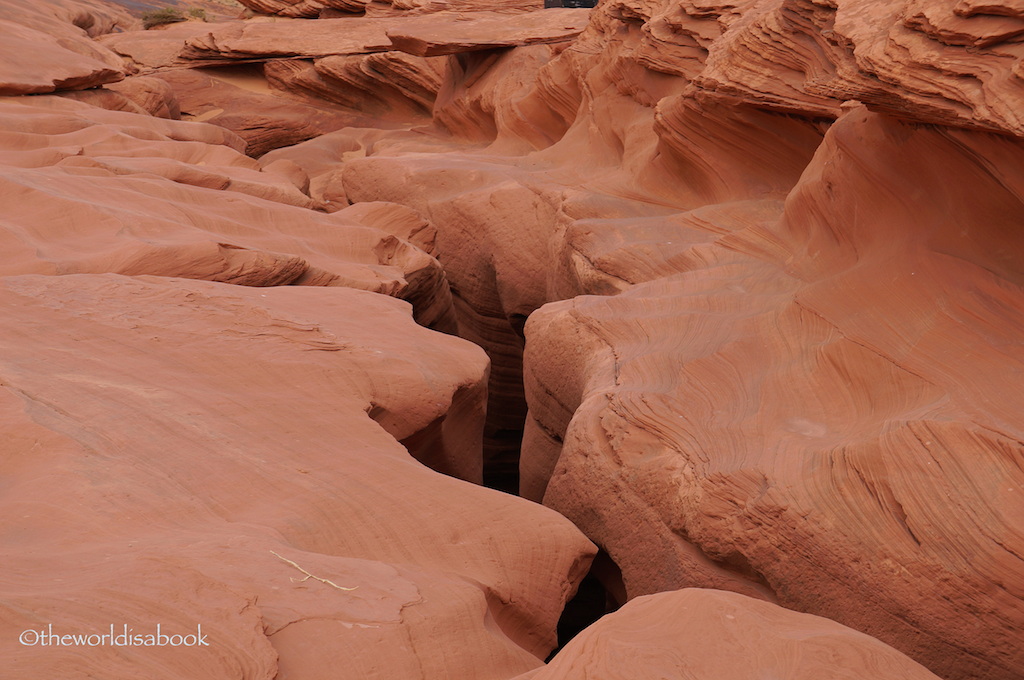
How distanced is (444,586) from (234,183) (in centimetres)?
598

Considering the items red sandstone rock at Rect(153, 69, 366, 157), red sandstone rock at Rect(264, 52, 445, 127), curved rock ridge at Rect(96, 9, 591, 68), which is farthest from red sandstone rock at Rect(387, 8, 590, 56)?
red sandstone rock at Rect(153, 69, 366, 157)

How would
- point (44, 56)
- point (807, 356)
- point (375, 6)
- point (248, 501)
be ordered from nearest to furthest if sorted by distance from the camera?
point (248, 501), point (807, 356), point (44, 56), point (375, 6)

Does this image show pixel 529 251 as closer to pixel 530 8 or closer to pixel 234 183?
pixel 234 183

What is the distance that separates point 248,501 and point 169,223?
3.41 meters

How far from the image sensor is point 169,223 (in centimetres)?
621

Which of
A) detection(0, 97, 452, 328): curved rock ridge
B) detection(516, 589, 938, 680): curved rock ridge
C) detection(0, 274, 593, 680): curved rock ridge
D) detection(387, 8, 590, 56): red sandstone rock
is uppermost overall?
detection(387, 8, 590, 56): red sandstone rock

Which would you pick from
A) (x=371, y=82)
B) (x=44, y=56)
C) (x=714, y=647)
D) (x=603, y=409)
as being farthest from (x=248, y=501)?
(x=371, y=82)

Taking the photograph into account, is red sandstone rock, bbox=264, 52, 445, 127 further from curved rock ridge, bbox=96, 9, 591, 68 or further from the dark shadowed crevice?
the dark shadowed crevice

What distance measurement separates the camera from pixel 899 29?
143 inches

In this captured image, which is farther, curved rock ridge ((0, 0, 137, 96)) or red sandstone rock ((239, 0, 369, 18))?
red sandstone rock ((239, 0, 369, 18))

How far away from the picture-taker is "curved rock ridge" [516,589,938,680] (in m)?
2.46

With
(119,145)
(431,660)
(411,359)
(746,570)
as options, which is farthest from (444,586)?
(119,145)

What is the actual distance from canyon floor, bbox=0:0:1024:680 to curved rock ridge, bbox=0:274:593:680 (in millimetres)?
14

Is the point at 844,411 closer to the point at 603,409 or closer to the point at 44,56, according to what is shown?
the point at 603,409
